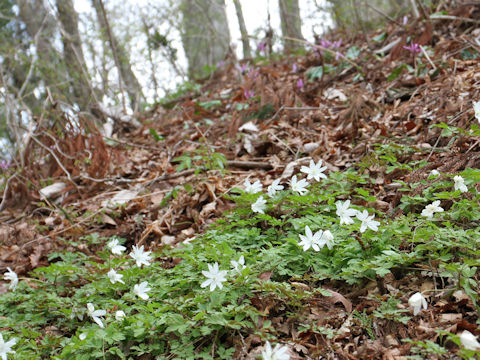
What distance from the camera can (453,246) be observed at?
176 cm

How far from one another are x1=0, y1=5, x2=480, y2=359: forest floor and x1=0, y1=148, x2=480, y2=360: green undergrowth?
0.01m

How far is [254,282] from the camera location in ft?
6.37

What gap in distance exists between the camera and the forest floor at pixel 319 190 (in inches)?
67.4

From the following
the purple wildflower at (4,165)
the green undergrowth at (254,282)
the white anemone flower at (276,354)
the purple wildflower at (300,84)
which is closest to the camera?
the white anemone flower at (276,354)

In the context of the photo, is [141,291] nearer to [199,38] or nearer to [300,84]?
[300,84]

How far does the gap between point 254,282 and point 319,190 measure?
3.26ft

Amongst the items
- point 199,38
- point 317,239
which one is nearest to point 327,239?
point 317,239

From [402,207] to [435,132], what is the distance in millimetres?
1229

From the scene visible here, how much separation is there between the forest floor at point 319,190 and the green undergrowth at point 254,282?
14 millimetres

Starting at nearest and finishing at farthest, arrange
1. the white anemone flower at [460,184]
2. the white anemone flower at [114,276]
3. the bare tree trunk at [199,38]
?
the white anemone flower at [460,184]
the white anemone flower at [114,276]
the bare tree trunk at [199,38]

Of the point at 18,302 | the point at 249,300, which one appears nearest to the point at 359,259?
the point at 249,300

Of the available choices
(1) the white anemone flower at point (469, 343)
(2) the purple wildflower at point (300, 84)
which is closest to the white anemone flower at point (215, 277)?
(1) the white anemone flower at point (469, 343)

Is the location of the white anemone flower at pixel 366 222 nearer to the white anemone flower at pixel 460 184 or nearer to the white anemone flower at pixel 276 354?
the white anemone flower at pixel 460 184

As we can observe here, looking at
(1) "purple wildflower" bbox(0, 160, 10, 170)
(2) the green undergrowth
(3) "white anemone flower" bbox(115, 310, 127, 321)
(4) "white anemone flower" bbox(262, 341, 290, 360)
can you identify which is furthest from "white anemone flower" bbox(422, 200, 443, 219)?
(1) "purple wildflower" bbox(0, 160, 10, 170)
